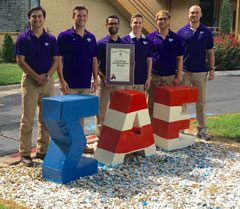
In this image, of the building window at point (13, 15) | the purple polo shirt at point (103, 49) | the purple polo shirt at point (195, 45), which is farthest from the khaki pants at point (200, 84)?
the building window at point (13, 15)

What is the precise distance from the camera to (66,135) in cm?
453

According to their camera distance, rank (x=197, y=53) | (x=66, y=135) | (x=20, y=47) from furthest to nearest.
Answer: (x=197, y=53), (x=20, y=47), (x=66, y=135)

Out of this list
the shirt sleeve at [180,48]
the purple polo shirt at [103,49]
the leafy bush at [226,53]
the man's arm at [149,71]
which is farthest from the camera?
the leafy bush at [226,53]

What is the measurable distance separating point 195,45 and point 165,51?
611 mm

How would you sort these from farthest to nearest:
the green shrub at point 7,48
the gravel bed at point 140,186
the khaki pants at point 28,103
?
the green shrub at point 7,48
the khaki pants at point 28,103
the gravel bed at point 140,186

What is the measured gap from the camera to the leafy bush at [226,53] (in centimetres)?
1862

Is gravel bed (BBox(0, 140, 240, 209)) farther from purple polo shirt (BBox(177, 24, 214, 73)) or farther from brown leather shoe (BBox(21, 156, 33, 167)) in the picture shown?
purple polo shirt (BBox(177, 24, 214, 73))

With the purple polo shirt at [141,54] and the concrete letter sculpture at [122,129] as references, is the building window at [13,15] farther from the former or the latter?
the concrete letter sculpture at [122,129]

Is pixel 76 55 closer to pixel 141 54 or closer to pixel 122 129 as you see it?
pixel 141 54

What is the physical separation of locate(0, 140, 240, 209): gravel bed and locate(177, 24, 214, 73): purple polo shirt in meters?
1.73

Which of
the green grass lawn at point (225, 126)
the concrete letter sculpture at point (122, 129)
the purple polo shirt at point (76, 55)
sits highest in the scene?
the purple polo shirt at point (76, 55)

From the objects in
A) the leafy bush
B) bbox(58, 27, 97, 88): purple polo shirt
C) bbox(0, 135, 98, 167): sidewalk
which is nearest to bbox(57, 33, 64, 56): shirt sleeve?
bbox(58, 27, 97, 88): purple polo shirt

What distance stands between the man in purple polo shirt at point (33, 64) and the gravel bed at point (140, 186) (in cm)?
53

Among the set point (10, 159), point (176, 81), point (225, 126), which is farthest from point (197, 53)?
point (10, 159)
